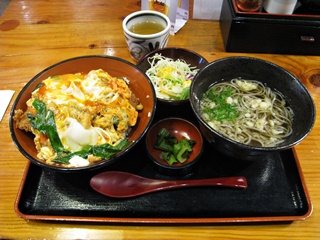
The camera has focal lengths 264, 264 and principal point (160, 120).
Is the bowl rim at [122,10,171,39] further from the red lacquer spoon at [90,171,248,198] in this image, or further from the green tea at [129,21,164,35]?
the red lacquer spoon at [90,171,248,198]

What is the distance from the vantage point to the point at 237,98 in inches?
58.3

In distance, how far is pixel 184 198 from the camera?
126 cm

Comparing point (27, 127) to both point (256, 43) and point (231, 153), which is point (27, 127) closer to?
point (231, 153)

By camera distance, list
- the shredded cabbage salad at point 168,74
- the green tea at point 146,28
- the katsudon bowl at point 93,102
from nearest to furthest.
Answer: the katsudon bowl at point 93,102 → the shredded cabbage salad at point 168,74 → the green tea at point 146,28

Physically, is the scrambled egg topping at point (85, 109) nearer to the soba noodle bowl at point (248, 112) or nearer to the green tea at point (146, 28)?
the soba noodle bowl at point (248, 112)

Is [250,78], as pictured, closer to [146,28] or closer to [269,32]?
[269,32]

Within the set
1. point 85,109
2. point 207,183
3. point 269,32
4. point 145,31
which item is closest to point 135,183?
point 207,183

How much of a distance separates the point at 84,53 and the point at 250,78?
1218 millimetres

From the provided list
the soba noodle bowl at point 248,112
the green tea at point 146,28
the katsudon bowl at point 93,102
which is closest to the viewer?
the katsudon bowl at point 93,102

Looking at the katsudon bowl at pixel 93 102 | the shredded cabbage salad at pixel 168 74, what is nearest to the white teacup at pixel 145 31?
the shredded cabbage salad at pixel 168 74

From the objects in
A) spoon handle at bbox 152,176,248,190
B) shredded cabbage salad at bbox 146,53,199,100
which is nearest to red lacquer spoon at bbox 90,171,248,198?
spoon handle at bbox 152,176,248,190

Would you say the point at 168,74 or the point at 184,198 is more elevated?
the point at 168,74

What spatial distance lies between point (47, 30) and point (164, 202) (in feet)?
5.66

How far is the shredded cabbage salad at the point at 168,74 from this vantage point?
5.46 feet
